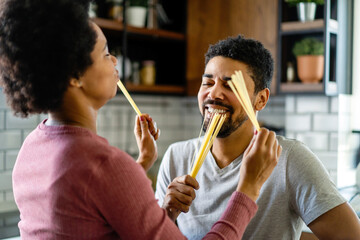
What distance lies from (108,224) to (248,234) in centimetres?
64

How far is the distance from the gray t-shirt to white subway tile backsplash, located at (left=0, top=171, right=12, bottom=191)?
1178mm

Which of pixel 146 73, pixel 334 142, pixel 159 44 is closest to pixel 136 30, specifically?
pixel 146 73

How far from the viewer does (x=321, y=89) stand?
2459 mm

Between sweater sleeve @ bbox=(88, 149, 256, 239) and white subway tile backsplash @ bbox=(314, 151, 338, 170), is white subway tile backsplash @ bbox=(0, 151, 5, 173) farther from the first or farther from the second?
white subway tile backsplash @ bbox=(314, 151, 338, 170)

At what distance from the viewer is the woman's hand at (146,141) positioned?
124cm

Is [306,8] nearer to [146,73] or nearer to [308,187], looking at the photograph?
[146,73]

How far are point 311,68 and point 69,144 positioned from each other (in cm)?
191

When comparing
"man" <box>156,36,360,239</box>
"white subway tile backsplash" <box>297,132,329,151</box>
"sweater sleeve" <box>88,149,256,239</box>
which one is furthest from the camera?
"white subway tile backsplash" <box>297,132,329,151</box>

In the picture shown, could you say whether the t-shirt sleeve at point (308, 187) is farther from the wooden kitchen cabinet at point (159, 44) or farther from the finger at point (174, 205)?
the wooden kitchen cabinet at point (159, 44)

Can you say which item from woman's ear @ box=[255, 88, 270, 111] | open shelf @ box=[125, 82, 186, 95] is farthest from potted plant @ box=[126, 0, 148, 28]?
woman's ear @ box=[255, 88, 270, 111]

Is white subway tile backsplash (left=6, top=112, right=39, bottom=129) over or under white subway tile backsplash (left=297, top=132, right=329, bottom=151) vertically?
over

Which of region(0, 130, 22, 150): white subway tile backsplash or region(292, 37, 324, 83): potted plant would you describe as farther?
region(292, 37, 324, 83): potted plant

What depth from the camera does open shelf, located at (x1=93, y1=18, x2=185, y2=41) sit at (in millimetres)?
2694

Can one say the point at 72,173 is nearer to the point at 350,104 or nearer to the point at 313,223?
the point at 313,223
